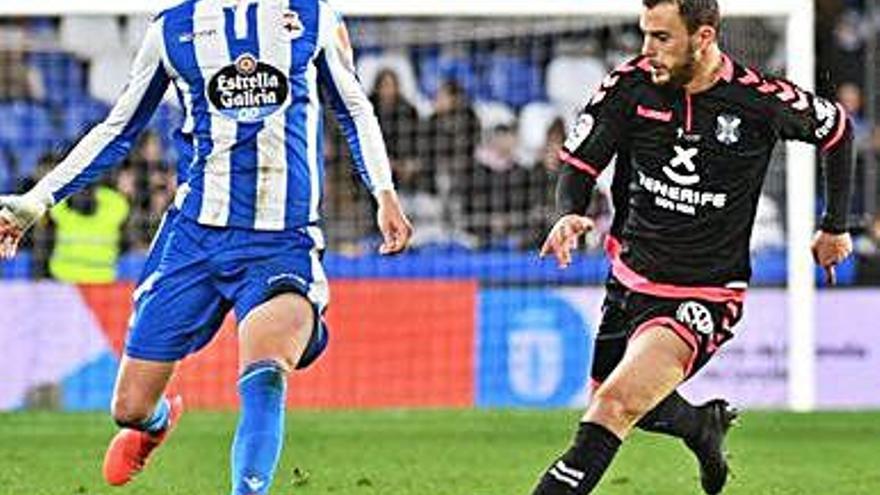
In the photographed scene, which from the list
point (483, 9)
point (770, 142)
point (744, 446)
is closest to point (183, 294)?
point (770, 142)

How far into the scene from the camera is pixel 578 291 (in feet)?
54.5

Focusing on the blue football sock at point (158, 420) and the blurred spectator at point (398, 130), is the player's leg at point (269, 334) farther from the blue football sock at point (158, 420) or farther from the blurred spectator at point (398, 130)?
the blurred spectator at point (398, 130)

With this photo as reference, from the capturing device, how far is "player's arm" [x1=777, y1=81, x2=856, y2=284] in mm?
8578

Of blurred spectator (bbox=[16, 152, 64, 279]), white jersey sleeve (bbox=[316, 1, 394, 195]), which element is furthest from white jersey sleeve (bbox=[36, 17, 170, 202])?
blurred spectator (bbox=[16, 152, 64, 279])

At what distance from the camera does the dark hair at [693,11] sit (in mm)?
8172

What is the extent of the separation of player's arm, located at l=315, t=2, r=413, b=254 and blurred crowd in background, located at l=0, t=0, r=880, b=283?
26.9 ft

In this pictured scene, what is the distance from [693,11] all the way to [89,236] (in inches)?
377

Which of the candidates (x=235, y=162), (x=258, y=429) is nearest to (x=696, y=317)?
(x=258, y=429)

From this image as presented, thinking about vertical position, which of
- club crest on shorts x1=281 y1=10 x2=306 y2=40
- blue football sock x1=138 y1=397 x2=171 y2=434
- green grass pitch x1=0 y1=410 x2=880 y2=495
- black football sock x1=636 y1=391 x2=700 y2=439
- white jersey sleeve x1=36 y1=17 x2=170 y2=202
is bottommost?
green grass pitch x1=0 y1=410 x2=880 y2=495

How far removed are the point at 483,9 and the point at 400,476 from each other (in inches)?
225

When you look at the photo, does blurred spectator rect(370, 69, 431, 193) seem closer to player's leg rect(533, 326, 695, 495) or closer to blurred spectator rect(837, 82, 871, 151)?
blurred spectator rect(837, 82, 871, 151)

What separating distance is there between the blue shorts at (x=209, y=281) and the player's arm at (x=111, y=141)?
12.6 inches

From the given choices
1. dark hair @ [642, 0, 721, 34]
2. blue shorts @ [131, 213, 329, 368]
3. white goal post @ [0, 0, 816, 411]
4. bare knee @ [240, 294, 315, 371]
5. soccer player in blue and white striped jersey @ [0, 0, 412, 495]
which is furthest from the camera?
white goal post @ [0, 0, 816, 411]

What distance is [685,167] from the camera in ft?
27.6
